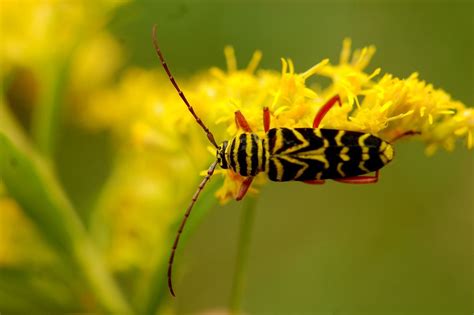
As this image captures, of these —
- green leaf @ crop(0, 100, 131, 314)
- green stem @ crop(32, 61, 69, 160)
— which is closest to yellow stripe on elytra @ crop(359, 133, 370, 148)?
green leaf @ crop(0, 100, 131, 314)

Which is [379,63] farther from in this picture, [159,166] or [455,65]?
[159,166]

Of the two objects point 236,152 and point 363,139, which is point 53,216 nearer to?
point 236,152

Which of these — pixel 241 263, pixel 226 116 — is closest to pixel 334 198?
pixel 241 263

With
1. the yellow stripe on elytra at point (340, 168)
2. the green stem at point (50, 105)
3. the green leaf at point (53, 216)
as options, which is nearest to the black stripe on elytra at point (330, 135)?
the yellow stripe on elytra at point (340, 168)

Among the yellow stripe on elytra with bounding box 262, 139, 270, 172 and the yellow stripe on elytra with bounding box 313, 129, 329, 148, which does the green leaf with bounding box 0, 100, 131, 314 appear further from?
the yellow stripe on elytra with bounding box 313, 129, 329, 148

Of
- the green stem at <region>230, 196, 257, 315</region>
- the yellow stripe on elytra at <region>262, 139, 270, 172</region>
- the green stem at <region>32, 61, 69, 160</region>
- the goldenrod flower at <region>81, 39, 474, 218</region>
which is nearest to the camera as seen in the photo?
the goldenrod flower at <region>81, 39, 474, 218</region>

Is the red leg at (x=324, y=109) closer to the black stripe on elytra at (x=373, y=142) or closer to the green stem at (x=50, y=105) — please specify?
the black stripe on elytra at (x=373, y=142)
